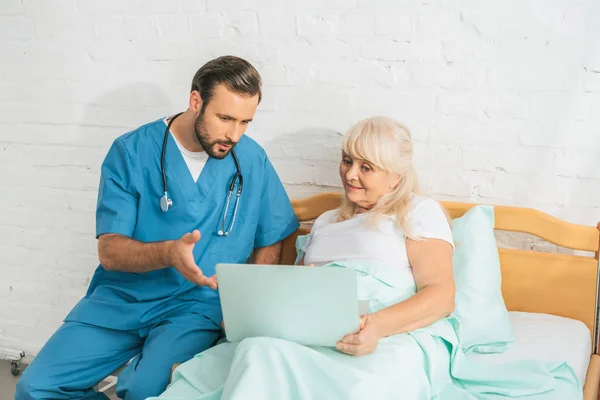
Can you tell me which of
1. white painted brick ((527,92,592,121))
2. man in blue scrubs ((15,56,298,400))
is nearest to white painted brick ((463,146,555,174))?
white painted brick ((527,92,592,121))

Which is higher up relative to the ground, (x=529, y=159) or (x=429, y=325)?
(x=529, y=159)

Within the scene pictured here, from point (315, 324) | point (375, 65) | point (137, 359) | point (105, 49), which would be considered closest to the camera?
point (315, 324)

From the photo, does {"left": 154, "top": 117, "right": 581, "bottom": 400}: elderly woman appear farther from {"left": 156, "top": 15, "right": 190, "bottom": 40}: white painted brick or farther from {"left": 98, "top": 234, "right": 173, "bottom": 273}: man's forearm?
{"left": 156, "top": 15, "right": 190, "bottom": 40}: white painted brick

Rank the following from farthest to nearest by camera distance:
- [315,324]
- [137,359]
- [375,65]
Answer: [375,65]
[137,359]
[315,324]

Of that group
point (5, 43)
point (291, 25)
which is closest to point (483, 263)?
point (291, 25)

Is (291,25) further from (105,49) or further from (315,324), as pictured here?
(315,324)

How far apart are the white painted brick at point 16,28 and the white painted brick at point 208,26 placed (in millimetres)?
669

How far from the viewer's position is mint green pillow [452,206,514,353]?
6.25 feet

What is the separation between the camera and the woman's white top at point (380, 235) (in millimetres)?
1898

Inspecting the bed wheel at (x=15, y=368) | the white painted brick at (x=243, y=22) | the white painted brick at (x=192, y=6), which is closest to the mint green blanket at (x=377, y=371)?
the white painted brick at (x=243, y=22)

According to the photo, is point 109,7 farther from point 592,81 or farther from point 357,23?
Answer: point 592,81

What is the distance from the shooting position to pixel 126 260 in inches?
77.5

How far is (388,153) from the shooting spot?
1.92m

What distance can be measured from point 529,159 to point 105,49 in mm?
1472
